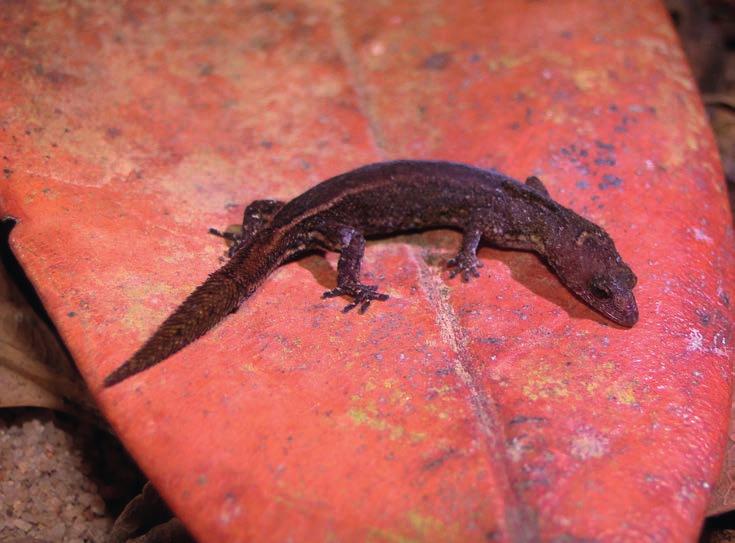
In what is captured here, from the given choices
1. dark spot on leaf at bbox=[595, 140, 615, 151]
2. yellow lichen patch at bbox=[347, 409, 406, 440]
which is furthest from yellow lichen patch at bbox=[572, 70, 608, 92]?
yellow lichen patch at bbox=[347, 409, 406, 440]

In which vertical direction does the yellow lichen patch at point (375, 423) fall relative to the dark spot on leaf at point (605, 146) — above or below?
below

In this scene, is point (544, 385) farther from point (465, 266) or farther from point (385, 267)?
point (385, 267)

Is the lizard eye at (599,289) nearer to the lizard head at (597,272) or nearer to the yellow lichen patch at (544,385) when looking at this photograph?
the lizard head at (597,272)

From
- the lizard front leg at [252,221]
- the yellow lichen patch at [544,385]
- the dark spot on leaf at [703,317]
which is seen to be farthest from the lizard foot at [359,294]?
the dark spot on leaf at [703,317]

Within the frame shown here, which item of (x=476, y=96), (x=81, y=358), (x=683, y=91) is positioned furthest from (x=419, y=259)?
(x=683, y=91)

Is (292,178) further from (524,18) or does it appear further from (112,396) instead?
(524,18)

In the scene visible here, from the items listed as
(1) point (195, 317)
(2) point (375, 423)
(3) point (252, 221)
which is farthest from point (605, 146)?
(1) point (195, 317)

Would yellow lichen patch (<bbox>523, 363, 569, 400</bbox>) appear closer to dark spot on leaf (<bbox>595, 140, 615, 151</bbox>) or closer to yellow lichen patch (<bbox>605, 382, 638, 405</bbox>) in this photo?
yellow lichen patch (<bbox>605, 382, 638, 405</bbox>)

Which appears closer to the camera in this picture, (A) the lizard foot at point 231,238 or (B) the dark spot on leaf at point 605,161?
(A) the lizard foot at point 231,238

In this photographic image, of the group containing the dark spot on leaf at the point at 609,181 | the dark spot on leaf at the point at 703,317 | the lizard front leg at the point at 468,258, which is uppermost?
the dark spot on leaf at the point at 609,181
